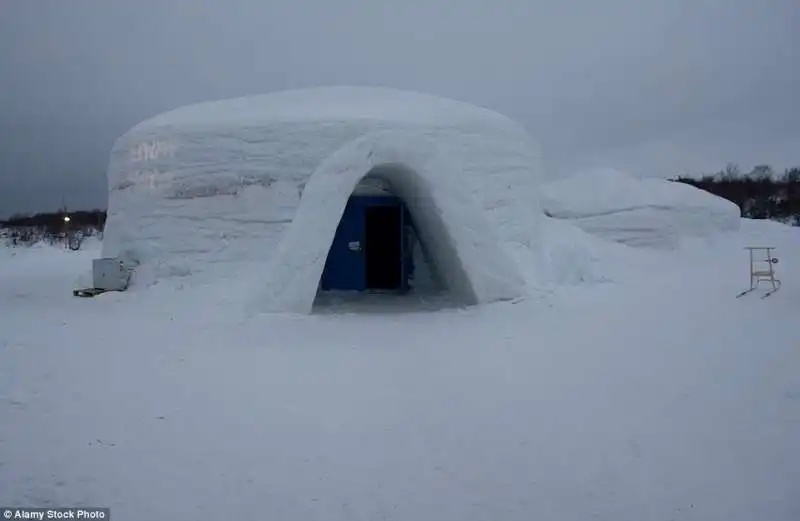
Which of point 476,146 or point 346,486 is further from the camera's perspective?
point 476,146

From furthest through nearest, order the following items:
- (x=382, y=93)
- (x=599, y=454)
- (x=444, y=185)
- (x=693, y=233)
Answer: (x=693, y=233) → (x=382, y=93) → (x=444, y=185) → (x=599, y=454)

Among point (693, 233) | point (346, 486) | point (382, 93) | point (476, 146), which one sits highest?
point (382, 93)

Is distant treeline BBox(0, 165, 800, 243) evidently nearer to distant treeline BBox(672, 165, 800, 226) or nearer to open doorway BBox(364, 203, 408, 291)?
distant treeline BBox(672, 165, 800, 226)

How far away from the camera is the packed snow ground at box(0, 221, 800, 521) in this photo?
10.9 feet

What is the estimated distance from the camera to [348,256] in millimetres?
11969

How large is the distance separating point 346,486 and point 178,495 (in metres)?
0.86

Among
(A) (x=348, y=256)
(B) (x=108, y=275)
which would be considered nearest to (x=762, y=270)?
(A) (x=348, y=256)

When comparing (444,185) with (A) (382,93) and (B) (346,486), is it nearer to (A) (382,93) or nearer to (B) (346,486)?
(A) (382,93)

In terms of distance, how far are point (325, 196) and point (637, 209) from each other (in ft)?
41.1

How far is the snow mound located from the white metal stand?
1.77 meters

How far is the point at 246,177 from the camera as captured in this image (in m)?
A: 10.6

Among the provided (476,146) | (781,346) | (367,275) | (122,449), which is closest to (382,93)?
(476,146)

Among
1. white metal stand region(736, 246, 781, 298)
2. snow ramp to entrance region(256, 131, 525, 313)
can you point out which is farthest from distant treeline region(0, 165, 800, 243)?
snow ramp to entrance region(256, 131, 525, 313)

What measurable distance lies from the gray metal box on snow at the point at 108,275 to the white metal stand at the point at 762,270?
10.1 m
